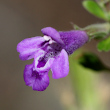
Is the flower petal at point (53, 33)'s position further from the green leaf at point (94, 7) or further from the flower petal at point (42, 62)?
the green leaf at point (94, 7)

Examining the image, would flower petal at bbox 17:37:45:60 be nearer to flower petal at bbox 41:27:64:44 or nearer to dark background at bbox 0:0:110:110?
flower petal at bbox 41:27:64:44

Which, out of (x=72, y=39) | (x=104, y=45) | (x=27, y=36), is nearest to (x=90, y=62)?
(x=104, y=45)

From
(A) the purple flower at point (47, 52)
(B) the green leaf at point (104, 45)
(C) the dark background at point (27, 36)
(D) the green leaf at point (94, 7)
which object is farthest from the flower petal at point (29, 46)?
(C) the dark background at point (27, 36)

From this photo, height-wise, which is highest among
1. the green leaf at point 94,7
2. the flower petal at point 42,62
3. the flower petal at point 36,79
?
the green leaf at point 94,7

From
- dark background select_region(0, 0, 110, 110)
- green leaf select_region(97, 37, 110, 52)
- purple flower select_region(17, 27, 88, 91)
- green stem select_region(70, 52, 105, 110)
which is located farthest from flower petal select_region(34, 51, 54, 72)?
dark background select_region(0, 0, 110, 110)

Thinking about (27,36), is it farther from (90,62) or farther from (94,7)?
(94,7)

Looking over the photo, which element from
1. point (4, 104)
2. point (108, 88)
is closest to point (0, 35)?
point (4, 104)
